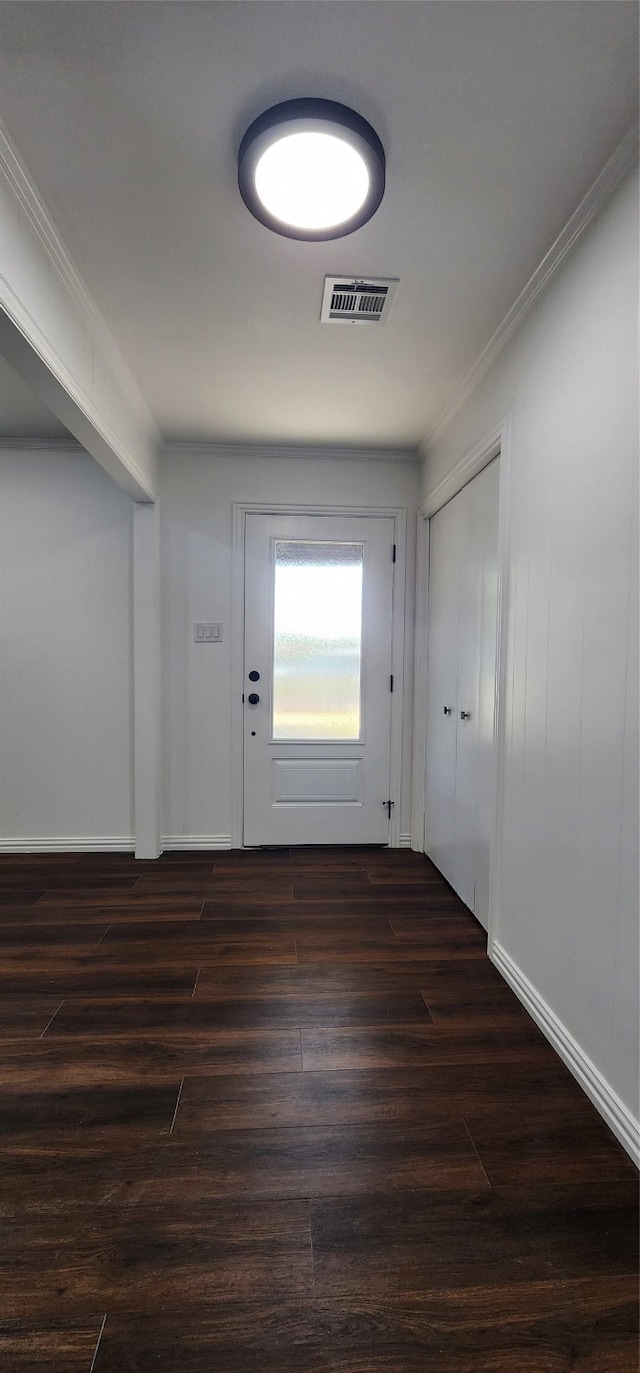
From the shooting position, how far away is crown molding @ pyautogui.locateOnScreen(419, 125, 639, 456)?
143 centimetres

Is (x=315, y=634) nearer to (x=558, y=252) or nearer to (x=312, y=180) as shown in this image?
(x=558, y=252)

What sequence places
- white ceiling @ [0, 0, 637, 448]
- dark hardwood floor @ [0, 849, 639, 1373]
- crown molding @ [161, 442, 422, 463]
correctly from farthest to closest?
crown molding @ [161, 442, 422, 463], white ceiling @ [0, 0, 637, 448], dark hardwood floor @ [0, 849, 639, 1373]

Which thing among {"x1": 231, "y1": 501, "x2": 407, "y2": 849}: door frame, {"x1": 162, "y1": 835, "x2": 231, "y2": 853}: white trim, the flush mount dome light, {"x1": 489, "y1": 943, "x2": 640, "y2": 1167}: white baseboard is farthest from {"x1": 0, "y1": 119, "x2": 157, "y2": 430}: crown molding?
{"x1": 489, "y1": 943, "x2": 640, "y2": 1167}: white baseboard

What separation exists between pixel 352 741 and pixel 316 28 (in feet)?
10.1

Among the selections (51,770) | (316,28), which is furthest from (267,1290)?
(51,770)

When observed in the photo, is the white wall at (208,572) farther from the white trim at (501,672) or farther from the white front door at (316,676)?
the white trim at (501,672)

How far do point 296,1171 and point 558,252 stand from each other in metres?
2.66

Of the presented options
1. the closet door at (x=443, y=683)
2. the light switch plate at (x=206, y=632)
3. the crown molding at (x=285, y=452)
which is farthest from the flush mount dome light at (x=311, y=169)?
the light switch plate at (x=206, y=632)

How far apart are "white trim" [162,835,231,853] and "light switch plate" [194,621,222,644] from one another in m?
1.26

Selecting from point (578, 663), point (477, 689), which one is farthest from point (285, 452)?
point (578, 663)

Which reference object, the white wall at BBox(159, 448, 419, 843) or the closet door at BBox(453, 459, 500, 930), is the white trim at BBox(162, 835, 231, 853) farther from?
the closet door at BBox(453, 459, 500, 930)

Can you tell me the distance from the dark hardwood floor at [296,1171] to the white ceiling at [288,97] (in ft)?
8.20

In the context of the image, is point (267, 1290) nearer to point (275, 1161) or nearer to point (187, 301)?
point (275, 1161)

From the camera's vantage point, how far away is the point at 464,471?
8.95 feet
